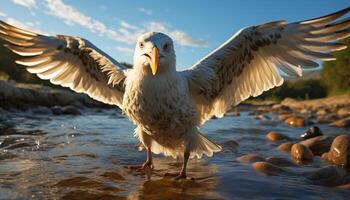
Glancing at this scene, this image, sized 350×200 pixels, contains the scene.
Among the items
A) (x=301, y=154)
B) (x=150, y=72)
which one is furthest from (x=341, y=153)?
(x=150, y=72)

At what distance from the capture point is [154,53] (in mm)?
3861

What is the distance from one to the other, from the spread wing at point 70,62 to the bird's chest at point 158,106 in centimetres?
105

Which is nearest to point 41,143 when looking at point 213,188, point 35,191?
point 35,191

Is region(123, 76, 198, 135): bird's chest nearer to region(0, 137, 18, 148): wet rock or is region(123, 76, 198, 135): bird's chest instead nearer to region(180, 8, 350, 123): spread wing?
region(180, 8, 350, 123): spread wing

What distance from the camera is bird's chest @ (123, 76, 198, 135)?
4332 mm

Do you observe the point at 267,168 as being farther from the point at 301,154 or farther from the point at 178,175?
the point at 301,154

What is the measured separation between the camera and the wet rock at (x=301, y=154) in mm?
6027

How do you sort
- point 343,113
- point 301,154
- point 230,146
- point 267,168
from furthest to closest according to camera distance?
point 343,113, point 230,146, point 301,154, point 267,168

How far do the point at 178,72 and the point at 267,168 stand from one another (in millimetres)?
1639

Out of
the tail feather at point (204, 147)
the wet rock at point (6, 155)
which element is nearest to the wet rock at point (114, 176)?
the tail feather at point (204, 147)

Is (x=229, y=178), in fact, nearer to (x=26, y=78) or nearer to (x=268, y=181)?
(x=268, y=181)

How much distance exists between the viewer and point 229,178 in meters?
4.64

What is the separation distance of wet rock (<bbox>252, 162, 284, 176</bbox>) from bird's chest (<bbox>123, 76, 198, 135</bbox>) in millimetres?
1105

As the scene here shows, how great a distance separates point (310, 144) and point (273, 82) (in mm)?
1850
